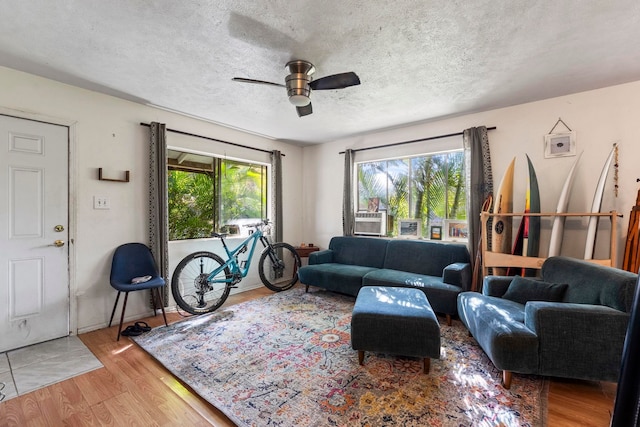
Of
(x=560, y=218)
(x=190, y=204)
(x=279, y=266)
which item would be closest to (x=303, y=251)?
(x=279, y=266)

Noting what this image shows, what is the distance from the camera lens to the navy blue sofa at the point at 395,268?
2971mm

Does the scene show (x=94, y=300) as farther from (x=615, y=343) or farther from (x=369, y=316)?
(x=615, y=343)

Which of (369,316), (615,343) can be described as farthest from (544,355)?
(369,316)

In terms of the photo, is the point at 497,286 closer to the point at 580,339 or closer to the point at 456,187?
the point at 580,339

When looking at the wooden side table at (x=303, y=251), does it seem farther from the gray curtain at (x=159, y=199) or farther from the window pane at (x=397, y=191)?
the gray curtain at (x=159, y=199)

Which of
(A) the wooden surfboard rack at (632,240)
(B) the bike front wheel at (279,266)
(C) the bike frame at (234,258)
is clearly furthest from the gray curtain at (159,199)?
(A) the wooden surfboard rack at (632,240)

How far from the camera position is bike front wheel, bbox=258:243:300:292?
13.8 feet

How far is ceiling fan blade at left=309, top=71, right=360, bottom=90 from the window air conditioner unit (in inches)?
100

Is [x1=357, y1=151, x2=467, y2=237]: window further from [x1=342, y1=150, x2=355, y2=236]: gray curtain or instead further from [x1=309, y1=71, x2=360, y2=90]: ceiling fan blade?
[x1=309, y1=71, x2=360, y2=90]: ceiling fan blade

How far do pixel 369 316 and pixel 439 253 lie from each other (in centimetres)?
184

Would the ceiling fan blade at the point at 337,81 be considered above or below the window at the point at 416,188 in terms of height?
above

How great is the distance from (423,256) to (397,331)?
178 cm

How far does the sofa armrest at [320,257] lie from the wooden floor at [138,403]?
2370 mm

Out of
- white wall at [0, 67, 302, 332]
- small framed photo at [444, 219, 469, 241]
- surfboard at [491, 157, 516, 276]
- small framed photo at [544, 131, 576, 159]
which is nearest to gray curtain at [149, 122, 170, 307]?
white wall at [0, 67, 302, 332]
